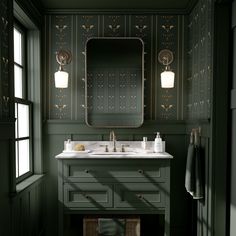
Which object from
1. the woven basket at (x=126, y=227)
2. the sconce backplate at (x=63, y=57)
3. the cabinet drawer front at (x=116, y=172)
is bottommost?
the woven basket at (x=126, y=227)

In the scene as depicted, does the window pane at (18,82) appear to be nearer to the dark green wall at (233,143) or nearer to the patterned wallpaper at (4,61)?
the patterned wallpaper at (4,61)

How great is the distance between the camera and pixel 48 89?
120 inches

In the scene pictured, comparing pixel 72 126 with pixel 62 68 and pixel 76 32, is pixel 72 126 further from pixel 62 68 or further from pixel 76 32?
pixel 76 32

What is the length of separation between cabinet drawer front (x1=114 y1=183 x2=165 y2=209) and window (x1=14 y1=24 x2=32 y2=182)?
0.93 metres

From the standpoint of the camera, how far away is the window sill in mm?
2276

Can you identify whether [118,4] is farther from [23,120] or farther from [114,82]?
[23,120]

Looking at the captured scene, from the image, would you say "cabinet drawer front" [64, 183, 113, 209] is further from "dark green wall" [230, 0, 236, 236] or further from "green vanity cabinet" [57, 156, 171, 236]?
"dark green wall" [230, 0, 236, 236]

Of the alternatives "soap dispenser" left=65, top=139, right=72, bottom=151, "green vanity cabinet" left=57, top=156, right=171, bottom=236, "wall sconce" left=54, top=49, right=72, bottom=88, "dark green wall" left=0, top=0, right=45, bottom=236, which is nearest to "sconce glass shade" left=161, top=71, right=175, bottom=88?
"green vanity cabinet" left=57, top=156, right=171, bottom=236

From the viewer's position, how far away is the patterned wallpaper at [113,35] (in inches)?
118

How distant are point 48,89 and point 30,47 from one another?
468 mm

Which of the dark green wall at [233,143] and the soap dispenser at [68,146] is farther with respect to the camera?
the soap dispenser at [68,146]

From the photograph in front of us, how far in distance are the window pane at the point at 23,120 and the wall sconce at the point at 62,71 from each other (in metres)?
0.40

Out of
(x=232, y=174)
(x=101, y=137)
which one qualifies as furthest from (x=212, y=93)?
(x=101, y=137)

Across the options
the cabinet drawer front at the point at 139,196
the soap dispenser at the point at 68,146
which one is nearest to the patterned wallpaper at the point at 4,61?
the soap dispenser at the point at 68,146
